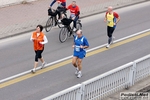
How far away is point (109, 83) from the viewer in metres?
12.3

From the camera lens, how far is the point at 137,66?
13117 millimetres

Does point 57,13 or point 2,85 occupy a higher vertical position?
point 57,13

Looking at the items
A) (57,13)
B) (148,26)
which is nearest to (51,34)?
(57,13)

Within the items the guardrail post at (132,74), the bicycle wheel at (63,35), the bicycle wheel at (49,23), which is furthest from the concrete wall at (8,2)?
the guardrail post at (132,74)

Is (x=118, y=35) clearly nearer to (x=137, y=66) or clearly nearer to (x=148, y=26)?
(x=148, y=26)

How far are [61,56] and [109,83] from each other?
515 cm

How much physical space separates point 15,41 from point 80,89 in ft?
28.1

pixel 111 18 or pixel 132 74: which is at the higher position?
pixel 111 18

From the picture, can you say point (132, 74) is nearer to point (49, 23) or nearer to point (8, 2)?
point (49, 23)

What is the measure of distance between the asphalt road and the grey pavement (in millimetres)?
767

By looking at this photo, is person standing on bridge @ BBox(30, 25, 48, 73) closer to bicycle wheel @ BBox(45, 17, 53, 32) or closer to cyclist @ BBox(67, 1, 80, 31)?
cyclist @ BBox(67, 1, 80, 31)

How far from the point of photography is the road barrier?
11180 millimetres

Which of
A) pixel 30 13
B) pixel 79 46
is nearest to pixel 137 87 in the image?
pixel 79 46

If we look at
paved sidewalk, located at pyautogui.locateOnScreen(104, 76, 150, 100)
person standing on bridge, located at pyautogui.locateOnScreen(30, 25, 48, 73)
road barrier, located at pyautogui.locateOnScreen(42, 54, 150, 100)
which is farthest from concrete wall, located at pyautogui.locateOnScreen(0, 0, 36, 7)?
paved sidewalk, located at pyautogui.locateOnScreen(104, 76, 150, 100)
